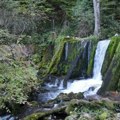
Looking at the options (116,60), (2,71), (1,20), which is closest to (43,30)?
(1,20)

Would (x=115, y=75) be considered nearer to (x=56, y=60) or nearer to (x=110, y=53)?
(x=110, y=53)

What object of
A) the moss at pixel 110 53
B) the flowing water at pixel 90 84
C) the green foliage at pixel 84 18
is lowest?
the flowing water at pixel 90 84

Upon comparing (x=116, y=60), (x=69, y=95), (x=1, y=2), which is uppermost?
(x=1, y=2)

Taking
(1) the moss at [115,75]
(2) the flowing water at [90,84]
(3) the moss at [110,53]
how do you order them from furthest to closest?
(3) the moss at [110,53], (2) the flowing water at [90,84], (1) the moss at [115,75]

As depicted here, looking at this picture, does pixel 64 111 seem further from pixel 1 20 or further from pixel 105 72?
pixel 1 20

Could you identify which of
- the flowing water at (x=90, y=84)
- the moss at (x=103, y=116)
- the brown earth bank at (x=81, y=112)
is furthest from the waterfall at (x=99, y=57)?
the moss at (x=103, y=116)

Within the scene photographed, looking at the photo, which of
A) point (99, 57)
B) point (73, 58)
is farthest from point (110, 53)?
point (73, 58)

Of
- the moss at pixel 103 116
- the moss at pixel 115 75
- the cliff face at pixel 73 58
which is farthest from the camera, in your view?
the cliff face at pixel 73 58

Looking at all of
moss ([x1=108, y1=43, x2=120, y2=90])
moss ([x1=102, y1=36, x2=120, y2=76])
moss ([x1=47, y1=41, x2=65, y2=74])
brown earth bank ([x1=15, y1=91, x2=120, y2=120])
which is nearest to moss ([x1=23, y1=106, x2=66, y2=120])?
brown earth bank ([x1=15, y1=91, x2=120, y2=120])

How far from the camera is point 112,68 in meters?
12.6

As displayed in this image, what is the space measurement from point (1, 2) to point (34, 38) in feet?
20.1

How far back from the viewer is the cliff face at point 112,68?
39.7 feet

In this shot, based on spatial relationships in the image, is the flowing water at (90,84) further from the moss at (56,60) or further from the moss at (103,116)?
the moss at (103,116)

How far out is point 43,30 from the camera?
2084 centimetres
